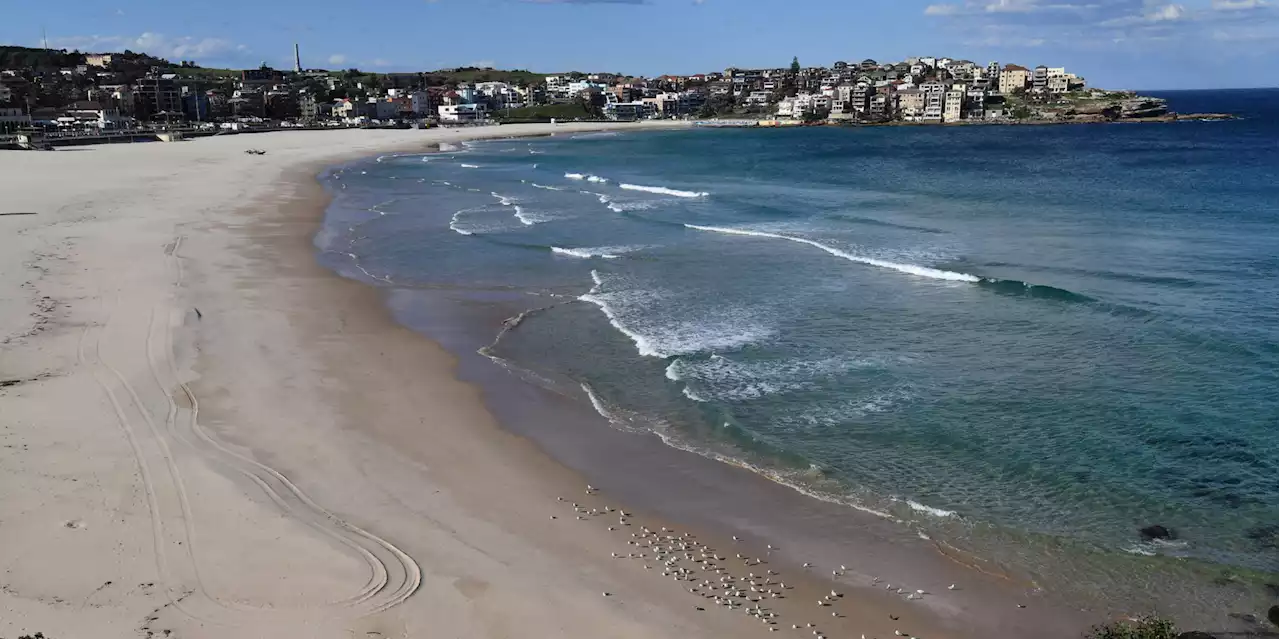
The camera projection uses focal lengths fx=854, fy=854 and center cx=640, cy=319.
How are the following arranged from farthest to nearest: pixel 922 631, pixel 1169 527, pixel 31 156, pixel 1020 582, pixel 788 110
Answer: pixel 788 110, pixel 31 156, pixel 1169 527, pixel 1020 582, pixel 922 631

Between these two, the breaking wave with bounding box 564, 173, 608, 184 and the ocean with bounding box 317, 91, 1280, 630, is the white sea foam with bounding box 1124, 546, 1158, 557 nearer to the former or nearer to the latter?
the ocean with bounding box 317, 91, 1280, 630

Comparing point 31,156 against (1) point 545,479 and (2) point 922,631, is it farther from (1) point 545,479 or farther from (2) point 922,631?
(2) point 922,631

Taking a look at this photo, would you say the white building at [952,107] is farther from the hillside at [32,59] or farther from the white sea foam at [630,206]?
the hillside at [32,59]

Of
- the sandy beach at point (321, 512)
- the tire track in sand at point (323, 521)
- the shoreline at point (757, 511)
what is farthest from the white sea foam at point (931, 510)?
the tire track in sand at point (323, 521)

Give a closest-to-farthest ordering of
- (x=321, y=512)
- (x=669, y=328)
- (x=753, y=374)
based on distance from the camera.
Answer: (x=321, y=512)
(x=753, y=374)
(x=669, y=328)

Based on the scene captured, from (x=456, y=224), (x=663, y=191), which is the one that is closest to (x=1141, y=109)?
(x=663, y=191)

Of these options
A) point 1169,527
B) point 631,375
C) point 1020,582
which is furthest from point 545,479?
point 1169,527

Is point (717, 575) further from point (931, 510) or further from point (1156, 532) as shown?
point (1156, 532)
